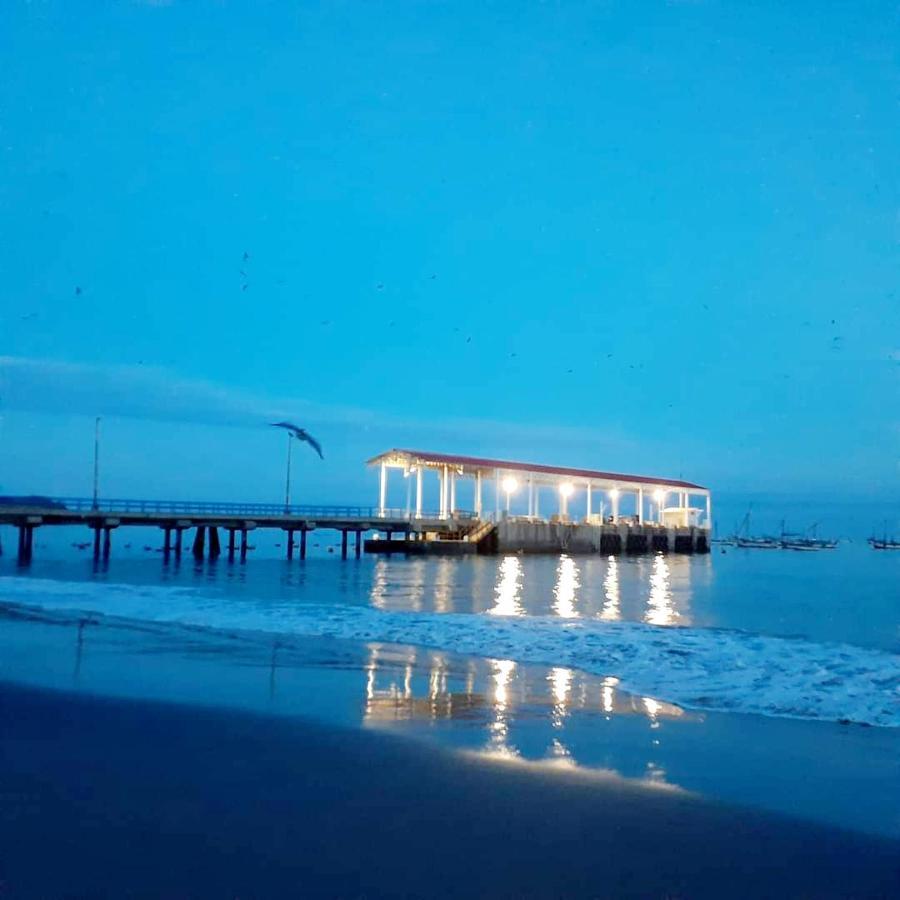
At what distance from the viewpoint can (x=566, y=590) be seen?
88.9 ft

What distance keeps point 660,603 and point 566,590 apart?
3.36 metres

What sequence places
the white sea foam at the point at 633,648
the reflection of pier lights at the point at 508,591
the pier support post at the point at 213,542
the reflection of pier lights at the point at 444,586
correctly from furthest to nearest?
the pier support post at the point at 213,542 → the reflection of pier lights at the point at 444,586 → the reflection of pier lights at the point at 508,591 → the white sea foam at the point at 633,648

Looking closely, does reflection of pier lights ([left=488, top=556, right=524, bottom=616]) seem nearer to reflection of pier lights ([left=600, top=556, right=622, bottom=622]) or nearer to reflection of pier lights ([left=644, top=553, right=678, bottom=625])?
reflection of pier lights ([left=600, top=556, right=622, bottom=622])

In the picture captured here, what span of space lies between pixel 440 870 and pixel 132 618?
41.7ft

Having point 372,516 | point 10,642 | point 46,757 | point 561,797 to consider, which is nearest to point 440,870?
point 561,797

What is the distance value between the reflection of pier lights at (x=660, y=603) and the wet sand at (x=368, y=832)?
44.5 ft

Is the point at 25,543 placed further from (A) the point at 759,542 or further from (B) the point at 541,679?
(A) the point at 759,542

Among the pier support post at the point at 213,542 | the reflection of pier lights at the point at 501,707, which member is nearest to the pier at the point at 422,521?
the pier support post at the point at 213,542

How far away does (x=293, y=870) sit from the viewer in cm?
405

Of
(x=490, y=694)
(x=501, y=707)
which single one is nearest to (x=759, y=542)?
(x=490, y=694)

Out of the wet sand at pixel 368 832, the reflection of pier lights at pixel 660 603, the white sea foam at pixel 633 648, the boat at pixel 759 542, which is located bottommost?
the boat at pixel 759 542

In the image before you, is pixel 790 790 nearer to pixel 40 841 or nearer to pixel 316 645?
pixel 40 841

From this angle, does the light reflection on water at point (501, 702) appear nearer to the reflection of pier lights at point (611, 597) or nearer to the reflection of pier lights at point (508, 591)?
the reflection of pier lights at point (611, 597)

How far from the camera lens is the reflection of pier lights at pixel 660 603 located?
20000 mm
